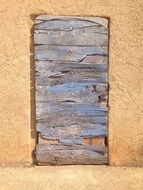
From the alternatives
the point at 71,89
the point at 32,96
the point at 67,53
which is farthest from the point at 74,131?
the point at 67,53

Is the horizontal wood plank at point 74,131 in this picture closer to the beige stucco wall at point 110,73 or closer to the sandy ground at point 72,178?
the beige stucco wall at point 110,73

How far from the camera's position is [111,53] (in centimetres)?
551

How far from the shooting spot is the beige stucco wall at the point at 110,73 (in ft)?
17.8

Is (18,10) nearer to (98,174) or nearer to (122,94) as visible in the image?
(122,94)

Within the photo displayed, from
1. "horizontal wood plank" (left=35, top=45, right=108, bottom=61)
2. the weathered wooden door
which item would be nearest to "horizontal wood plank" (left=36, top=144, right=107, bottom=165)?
the weathered wooden door

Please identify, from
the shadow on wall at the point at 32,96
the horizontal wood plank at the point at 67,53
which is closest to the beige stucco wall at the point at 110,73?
the shadow on wall at the point at 32,96

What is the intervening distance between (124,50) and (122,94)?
54cm

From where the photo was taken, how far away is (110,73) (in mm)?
5562

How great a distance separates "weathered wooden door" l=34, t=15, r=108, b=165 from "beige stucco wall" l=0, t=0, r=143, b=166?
3.7 inches

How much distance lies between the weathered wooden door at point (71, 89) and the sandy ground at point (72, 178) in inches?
6.0

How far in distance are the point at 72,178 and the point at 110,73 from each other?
133 cm

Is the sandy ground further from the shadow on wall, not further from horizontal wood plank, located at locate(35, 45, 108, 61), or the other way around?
horizontal wood plank, located at locate(35, 45, 108, 61)

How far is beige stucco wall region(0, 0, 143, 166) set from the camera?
17.8 ft

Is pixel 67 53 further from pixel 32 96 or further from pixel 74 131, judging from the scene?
pixel 74 131
